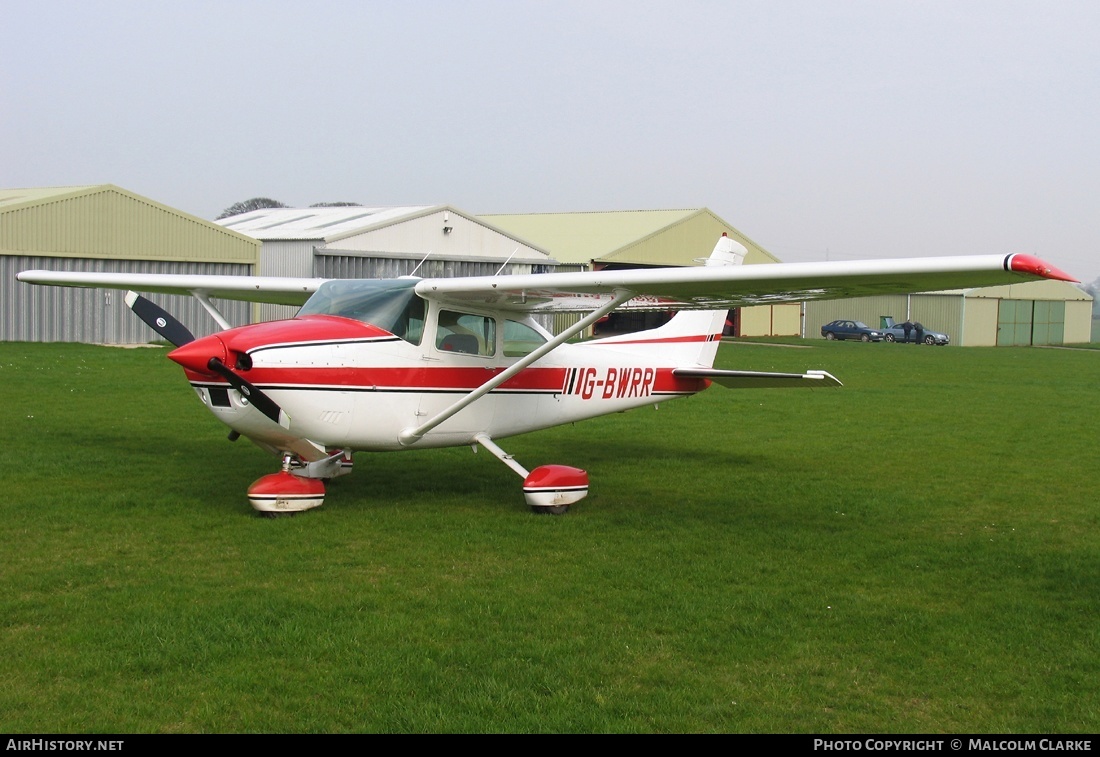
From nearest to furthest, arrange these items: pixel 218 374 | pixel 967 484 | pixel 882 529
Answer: pixel 218 374, pixel 882 529, pixel 967 484

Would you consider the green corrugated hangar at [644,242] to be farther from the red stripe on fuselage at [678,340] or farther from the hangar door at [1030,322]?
the red stripe on fuselage at [678,340]

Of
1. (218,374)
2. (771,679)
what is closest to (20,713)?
(771,679)

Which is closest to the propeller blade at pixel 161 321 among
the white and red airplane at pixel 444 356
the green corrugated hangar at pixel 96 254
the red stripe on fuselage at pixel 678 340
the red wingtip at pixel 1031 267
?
the white and red airplane at pixel 444 356

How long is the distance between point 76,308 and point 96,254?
1557 mm

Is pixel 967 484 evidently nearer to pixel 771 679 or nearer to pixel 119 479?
pixel 771 679

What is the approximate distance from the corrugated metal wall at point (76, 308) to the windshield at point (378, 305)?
1873cm

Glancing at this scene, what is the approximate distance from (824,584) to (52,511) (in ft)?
19.6

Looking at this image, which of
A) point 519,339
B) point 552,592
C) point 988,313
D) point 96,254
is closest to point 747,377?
point 519,339

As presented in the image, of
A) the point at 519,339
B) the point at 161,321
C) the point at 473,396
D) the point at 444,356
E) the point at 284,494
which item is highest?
the point at 161,321

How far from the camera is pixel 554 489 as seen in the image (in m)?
9.20

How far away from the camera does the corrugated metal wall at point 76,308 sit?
90.6 ft

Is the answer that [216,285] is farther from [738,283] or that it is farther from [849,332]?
[849,332]

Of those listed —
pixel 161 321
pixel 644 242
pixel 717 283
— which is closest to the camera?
pixel 717 283
